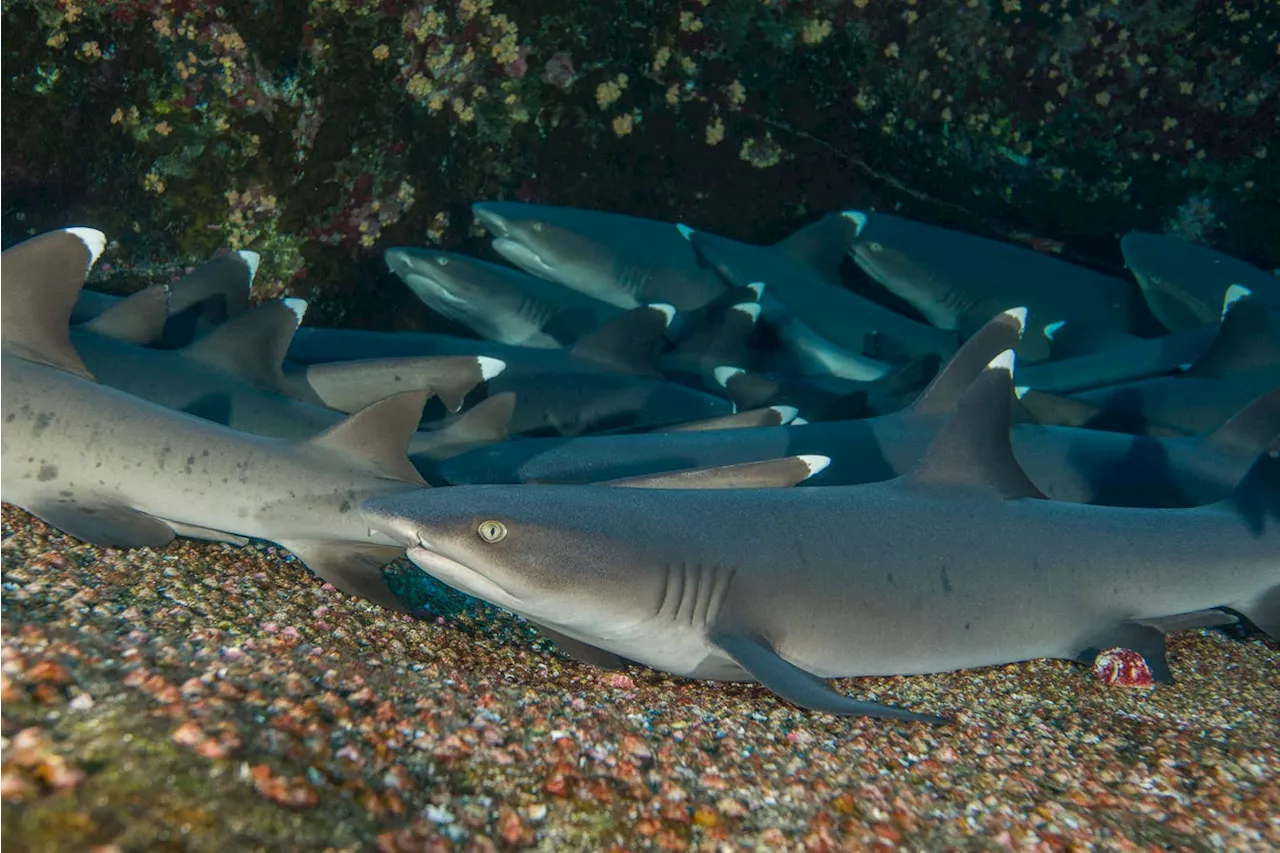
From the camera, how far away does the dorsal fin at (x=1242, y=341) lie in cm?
440

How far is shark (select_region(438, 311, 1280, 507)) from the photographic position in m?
3.29

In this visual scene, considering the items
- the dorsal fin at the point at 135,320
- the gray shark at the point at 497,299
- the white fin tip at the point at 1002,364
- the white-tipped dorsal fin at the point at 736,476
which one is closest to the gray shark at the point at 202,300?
the dorsal fin at the point at 135,320

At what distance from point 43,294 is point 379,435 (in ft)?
3.34

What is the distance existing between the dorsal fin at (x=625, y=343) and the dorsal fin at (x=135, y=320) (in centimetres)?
186

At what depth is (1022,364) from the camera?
555 cm

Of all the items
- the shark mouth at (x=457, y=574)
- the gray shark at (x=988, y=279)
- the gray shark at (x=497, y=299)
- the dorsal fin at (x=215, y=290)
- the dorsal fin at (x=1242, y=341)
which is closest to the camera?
the shark mouth at (x=457, y=574)

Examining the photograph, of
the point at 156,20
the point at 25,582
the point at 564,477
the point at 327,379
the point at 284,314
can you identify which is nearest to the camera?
the point at 25,582

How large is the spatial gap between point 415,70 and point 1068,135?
3848 mm

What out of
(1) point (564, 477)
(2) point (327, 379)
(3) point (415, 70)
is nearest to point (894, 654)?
(1) point (564, 477)

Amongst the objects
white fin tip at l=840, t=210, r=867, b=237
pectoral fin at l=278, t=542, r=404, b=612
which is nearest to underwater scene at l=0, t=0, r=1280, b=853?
pectoral fin at l=278, t=542, r=404, b=612

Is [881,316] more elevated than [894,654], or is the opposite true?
[881,316]

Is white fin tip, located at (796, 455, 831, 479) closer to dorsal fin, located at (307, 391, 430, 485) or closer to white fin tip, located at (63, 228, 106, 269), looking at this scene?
dorsal fin, located at (307, 391, 430, 485)

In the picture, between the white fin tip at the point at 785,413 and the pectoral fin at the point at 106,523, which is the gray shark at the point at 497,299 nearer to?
the white fin tip at the point at 785,413

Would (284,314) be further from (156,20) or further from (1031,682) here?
(1031,682)
